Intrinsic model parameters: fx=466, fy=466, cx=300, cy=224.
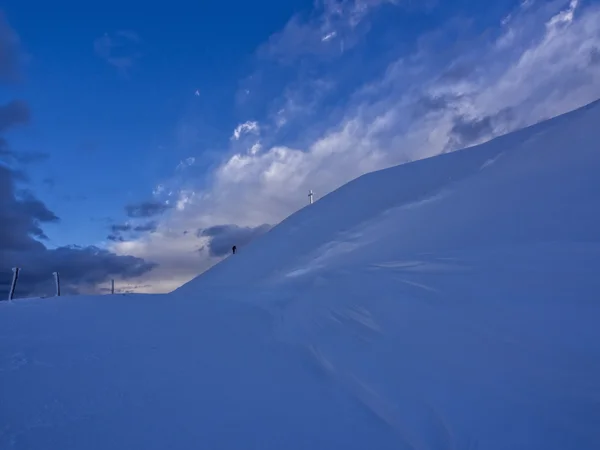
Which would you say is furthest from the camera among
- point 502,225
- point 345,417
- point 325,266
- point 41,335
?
point 325,266

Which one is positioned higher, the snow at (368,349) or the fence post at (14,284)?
the fence post at (14,284)

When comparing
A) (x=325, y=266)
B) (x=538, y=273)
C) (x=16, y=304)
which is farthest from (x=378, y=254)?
(x=16, y=304)

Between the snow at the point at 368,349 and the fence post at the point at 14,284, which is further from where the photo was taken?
the fence post at the point at 14,284

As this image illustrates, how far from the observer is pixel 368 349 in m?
4.17

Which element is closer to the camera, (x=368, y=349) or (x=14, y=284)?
(x=368, y=349)

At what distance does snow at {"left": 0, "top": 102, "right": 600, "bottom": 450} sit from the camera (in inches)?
123

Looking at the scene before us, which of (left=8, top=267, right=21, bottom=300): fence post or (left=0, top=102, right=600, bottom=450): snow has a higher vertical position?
(left=8, top=267, right=21, bottom=300): fence post

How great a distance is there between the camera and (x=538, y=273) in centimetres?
452

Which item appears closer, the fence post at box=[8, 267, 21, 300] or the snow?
the snow

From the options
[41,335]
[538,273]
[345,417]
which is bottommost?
[345,417]

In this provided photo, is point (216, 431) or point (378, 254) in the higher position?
point (378, 254)

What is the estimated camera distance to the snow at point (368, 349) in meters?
3.14

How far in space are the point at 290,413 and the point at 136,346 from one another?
79.4 inches

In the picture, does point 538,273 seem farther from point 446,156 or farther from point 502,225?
point 446,156
